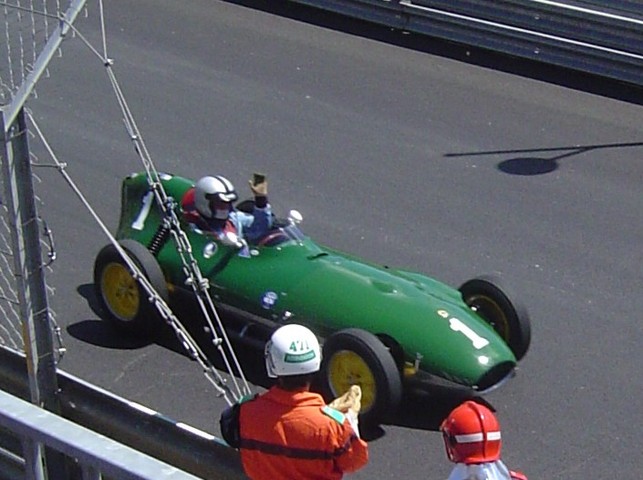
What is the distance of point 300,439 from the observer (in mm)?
4910

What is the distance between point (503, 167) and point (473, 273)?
223cm

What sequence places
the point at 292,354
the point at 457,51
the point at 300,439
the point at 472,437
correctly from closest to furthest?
the point at 472,437, the point at 300,439, the point at 292,354, the point at 457,51

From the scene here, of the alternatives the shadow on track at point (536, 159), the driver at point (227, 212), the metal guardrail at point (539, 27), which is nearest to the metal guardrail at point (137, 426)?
the driver at point (227, 212)

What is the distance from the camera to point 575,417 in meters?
7.61

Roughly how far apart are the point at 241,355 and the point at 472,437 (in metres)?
3.96

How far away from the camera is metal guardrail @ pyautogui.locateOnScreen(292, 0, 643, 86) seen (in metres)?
13.3

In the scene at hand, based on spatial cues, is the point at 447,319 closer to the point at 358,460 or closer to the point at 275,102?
the point at 358,460

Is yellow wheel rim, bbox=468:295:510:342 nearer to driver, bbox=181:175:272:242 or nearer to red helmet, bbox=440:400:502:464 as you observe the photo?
driver, bbox=181:175:272:242

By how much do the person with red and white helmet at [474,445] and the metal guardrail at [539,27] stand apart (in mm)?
9208

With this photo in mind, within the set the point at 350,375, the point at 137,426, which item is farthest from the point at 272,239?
the point at 137,426

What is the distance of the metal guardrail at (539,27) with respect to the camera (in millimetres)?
13273

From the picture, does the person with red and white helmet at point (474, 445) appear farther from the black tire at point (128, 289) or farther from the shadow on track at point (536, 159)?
the shadow on track at point (536, 159)

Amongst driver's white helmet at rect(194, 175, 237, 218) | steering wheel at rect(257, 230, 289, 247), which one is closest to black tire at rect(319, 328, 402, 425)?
steering wheel at rect(257, 230, 289, 247)

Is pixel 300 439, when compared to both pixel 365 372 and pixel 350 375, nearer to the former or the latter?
pixel 365 372
